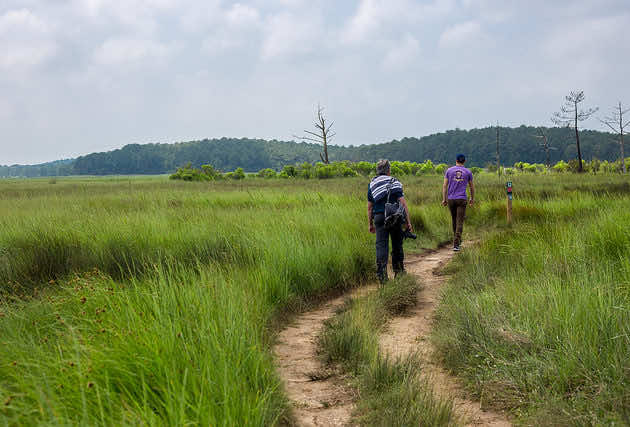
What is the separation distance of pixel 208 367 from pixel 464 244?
9.31 m

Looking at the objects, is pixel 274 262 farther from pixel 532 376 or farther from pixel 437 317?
pixel 532 376

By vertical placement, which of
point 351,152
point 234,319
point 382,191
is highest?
point 351,152

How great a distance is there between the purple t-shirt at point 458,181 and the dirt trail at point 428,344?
6.51 ft

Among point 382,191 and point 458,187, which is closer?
point 382,191

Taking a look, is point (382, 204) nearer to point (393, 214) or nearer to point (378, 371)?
point (393, 214)

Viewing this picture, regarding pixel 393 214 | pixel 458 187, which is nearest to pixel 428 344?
pixel 393 214

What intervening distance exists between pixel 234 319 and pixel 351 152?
147993mm

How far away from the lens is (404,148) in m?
133

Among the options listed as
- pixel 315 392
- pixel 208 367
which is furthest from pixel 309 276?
pixel 208 367

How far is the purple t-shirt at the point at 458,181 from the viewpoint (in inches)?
377

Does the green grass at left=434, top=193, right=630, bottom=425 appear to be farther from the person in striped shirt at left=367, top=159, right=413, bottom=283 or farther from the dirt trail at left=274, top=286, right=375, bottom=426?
the person in striped shirt at left=367, top=159, right=413, bottom=283

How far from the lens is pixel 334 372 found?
411cm

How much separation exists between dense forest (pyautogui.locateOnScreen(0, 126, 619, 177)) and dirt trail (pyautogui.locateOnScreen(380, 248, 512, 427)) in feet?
288

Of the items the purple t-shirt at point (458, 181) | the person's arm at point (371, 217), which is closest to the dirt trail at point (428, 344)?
the person's arm at point (371, 217)
